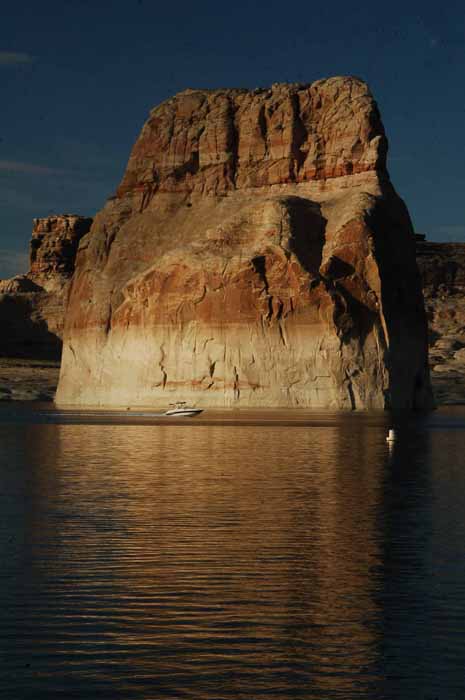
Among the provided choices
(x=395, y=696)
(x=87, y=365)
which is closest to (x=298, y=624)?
(x=395, y=696)

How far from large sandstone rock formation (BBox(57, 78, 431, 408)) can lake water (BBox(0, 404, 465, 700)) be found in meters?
55.4

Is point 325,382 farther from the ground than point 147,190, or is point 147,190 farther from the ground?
point 147,190

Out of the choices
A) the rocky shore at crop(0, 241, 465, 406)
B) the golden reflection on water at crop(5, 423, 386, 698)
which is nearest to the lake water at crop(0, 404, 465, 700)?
the golden reflection on water at crop(5, 423, 386, 698)

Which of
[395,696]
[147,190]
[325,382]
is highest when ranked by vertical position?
[147,190]

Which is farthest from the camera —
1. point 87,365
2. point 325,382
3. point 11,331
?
point 11,331

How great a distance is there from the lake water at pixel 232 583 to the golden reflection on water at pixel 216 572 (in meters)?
0.04

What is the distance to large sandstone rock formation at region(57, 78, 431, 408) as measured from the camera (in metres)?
90.0

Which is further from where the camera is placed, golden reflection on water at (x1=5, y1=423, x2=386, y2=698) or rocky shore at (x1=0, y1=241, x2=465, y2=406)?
rocky shore at (x1=0, y1=241, x2=465, y2=406)

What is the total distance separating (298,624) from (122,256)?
9773 cm

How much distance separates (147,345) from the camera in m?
98.8

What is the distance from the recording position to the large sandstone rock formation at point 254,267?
295 feet

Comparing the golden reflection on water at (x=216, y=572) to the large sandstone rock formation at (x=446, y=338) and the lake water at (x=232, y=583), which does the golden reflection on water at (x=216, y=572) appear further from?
the large sandstone rock formation at (x=446, y=338)

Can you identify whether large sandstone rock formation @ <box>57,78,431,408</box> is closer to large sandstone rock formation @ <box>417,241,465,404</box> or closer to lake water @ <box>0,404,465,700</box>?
large sandstone rock formation @ <box>417,241,465,404</box>

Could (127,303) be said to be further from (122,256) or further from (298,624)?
(298,624)
